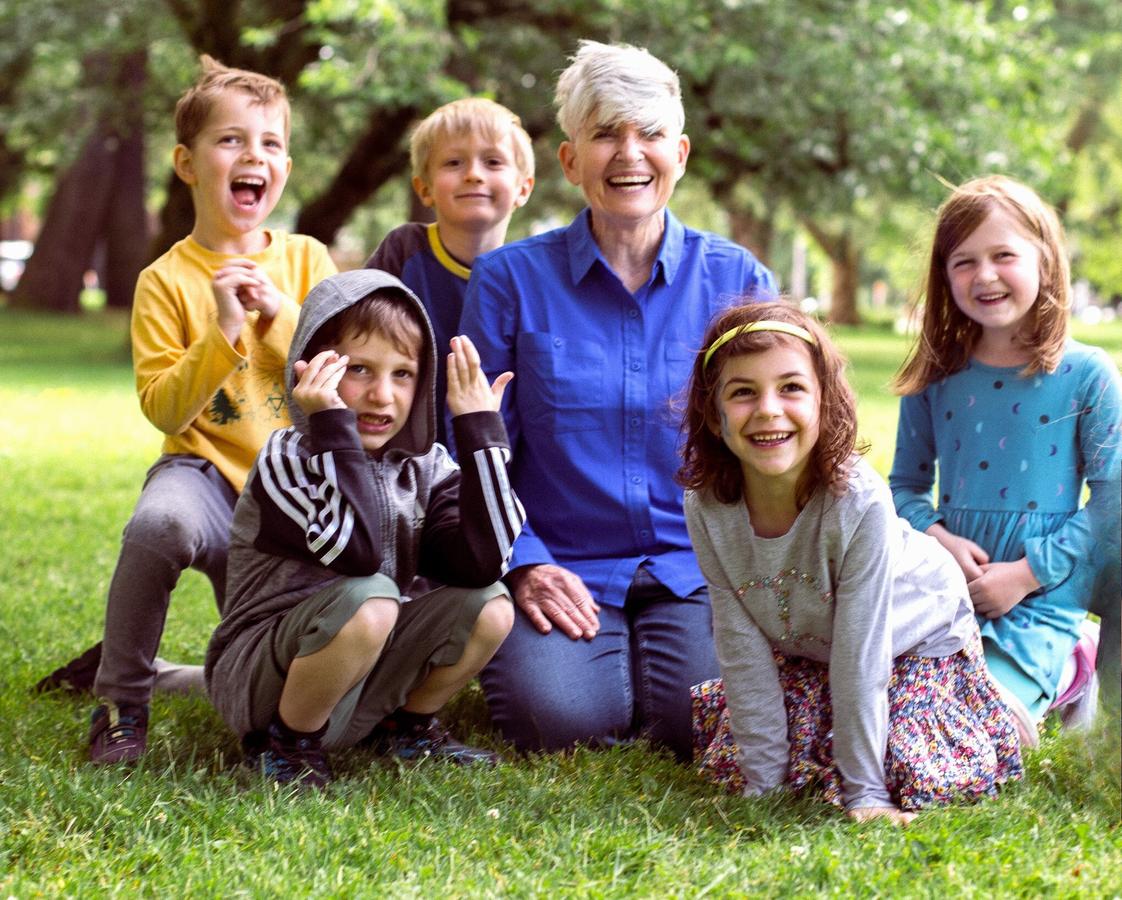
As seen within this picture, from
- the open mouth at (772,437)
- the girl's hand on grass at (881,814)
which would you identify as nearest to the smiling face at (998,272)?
the open mouth at (772,437)

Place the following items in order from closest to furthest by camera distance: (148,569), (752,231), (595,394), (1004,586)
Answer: (148,569), (1004,586), (595,394), (752,231)

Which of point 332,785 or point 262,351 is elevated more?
point 262,351

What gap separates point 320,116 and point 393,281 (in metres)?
13.5

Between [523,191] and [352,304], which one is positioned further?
[523,191]

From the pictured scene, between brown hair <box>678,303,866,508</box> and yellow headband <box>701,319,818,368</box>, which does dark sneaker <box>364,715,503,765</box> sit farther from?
yellow headband <box>701,319,818,368</box>

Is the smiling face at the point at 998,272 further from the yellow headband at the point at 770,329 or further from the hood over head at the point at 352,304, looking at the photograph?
the hood over head at the point at 352,304

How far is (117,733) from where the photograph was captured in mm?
3496

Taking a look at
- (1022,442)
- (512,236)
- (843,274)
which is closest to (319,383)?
(1022,442)

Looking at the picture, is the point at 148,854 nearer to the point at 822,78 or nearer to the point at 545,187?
the point at 822,78

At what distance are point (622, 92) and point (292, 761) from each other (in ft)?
6.09

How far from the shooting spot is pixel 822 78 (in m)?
13.0

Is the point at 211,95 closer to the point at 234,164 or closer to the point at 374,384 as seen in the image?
the point at 234,164

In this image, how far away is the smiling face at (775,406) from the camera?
3041 mm

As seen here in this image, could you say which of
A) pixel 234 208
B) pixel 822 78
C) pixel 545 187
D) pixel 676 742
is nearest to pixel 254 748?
pixel 676 742
